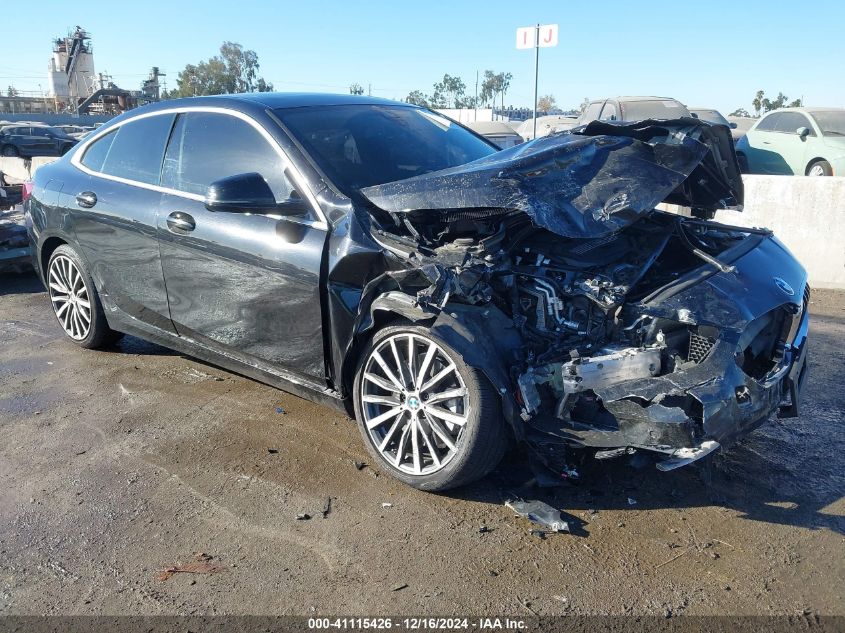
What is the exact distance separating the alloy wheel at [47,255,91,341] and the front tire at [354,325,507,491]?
2.91 meters

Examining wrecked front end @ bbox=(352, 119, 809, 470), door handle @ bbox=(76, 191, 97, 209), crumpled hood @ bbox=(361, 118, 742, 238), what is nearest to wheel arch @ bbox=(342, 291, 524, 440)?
wrecked front end @ bbox=(352, 119, 809, 470)

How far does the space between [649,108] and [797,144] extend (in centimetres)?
293

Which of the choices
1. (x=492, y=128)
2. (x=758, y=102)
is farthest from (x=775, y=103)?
(x=492, y=128)

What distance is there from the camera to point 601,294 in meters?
3.28

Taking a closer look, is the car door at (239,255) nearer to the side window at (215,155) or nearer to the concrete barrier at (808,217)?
the side window at (215,155)

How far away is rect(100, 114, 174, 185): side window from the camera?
4.71 metres

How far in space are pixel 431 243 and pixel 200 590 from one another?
185cm

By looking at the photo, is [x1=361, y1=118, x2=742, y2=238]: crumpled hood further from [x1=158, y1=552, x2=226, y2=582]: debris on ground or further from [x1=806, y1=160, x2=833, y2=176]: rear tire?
[x1=806, y1=160, x2=833, y2=176]: rear tire

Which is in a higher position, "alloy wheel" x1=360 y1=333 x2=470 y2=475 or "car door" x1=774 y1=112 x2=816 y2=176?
"car door" x1=774 y1=112 x2=816 y2=176

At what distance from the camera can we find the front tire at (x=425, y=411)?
324cm

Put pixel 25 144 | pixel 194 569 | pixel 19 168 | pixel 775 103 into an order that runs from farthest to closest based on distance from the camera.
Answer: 1. pixel 775 103
2. pixel 25 144
3. pixel 19 168
4. pixel 194 569

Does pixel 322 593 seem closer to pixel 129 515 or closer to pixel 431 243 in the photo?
pixel 129 515

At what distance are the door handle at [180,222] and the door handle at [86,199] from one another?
1.00 m

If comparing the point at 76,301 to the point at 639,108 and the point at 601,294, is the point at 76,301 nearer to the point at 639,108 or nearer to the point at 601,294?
the point at 601,294
